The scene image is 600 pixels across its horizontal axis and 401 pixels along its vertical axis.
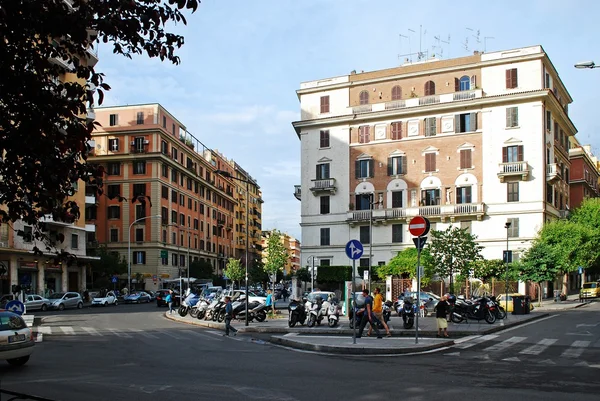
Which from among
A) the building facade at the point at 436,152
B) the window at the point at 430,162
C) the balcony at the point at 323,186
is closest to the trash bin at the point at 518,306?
the building facade at the point at 436,152

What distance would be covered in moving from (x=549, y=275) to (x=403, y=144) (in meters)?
20.7

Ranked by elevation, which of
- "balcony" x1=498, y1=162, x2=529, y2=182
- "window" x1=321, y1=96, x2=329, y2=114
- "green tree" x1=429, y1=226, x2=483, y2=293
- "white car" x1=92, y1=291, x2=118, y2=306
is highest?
"window" x1=321, y1=96, x2=329, y2=114

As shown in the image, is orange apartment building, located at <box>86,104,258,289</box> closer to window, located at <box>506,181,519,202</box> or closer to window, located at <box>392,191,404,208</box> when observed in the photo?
window, located at <box>392,191,404,208</box>

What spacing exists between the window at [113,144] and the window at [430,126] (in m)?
39.9

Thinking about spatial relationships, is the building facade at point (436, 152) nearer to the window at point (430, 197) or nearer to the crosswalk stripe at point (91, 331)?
the window at point (430, 197)

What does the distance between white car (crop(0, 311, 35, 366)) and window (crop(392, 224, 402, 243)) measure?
47519 mm

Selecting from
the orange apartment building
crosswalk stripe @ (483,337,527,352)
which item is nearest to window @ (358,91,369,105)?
the orange apartment building

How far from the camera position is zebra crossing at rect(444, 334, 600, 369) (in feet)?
47.3

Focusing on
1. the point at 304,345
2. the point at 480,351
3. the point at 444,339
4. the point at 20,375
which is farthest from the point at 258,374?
the point at 444,339

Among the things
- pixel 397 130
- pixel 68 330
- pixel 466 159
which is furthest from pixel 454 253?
pixel 68 330

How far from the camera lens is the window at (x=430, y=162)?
5750 centimetres

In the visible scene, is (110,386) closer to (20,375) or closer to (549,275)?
(20,375)

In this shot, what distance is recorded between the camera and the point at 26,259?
50.8m

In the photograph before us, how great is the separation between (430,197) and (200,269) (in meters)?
39.0
